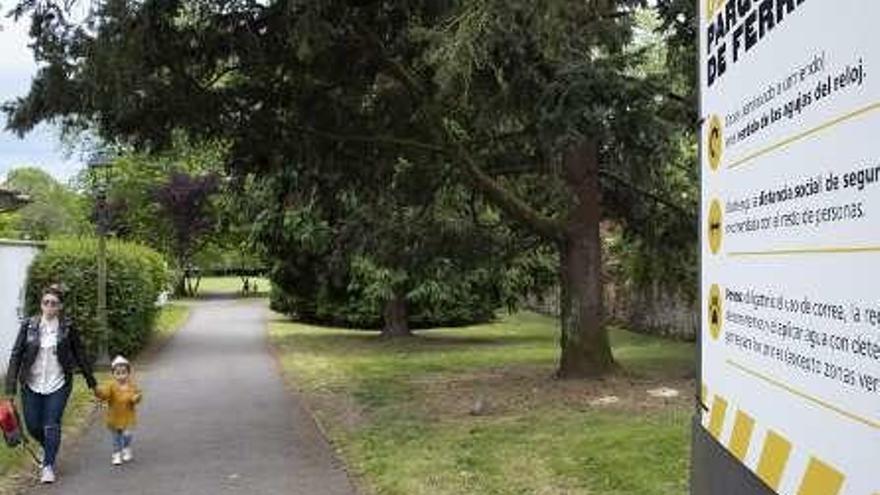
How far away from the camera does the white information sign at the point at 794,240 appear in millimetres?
2422

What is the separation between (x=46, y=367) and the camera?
12008 mm

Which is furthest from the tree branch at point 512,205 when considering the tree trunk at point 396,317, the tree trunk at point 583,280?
the tree trunk at point 396,317

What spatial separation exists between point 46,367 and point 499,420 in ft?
16.6

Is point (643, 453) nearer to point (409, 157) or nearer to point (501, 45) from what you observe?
point (501, 45)

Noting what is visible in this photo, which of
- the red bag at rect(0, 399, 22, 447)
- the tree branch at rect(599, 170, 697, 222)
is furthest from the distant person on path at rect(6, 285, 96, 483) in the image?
the tree branch at rect(599, 170, 697, 222)

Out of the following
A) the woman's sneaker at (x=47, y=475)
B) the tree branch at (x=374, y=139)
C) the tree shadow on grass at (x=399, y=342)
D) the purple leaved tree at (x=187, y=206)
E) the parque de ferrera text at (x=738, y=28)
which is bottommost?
the woman's sneaker at (x=47, y=475)

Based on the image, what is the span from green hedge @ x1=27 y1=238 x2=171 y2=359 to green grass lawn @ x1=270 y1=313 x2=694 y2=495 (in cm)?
329

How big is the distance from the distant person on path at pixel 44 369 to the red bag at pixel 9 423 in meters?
0.30

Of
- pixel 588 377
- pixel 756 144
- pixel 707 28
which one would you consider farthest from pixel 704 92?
pixel 588 377

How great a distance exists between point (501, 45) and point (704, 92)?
9745 millimetres

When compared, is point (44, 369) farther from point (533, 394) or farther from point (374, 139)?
point (533, 394)

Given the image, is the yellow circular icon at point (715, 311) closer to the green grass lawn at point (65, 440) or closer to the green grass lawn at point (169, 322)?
the green grass lawn at point (65, 440)

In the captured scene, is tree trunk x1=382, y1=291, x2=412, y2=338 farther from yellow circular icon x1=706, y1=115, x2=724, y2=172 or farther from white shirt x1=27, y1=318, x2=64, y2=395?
yellow circular icon x1=706, y1=115, x2=724, y2=172

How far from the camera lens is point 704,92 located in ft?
13.1
